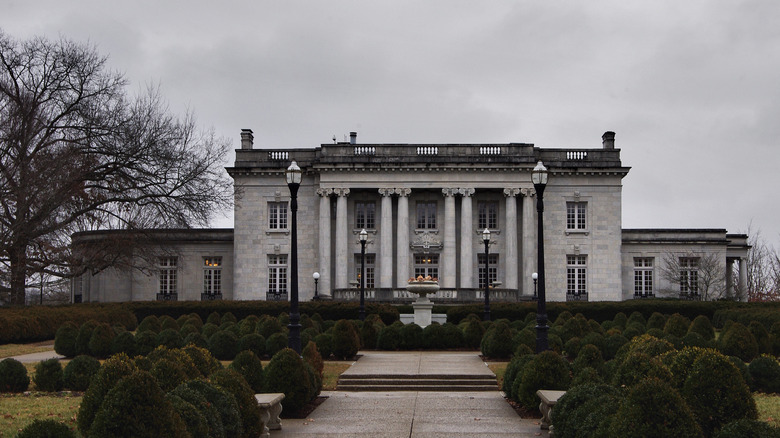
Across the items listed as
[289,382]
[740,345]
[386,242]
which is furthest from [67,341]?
[386,242]

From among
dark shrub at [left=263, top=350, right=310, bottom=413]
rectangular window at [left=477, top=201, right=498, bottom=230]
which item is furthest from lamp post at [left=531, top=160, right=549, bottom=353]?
rectangular window at [left=477, top=201, right=498, bottom=230]

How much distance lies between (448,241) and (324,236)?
26.3ft

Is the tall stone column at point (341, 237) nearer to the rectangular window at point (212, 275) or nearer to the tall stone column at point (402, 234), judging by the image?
the tall stone column at point (402, 234)

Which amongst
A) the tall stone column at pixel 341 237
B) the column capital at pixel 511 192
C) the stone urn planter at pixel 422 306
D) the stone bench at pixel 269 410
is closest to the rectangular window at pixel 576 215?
the column capital at pixel 511 192

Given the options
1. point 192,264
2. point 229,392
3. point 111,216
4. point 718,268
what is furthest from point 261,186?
point 229,392

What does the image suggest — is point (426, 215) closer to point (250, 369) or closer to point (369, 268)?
point (369, 268)

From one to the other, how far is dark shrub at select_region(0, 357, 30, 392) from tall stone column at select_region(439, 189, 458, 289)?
3830 cm

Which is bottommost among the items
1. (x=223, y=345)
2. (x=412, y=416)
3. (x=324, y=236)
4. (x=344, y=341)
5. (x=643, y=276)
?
(x=412, y=416)

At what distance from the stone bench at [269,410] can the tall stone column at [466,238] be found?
41.0 m

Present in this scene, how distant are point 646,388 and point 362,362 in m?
15.3

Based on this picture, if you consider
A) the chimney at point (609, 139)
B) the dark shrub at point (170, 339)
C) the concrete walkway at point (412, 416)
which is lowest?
the concrete walkway at point (412, 416)

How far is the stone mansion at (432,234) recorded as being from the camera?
5550 cm

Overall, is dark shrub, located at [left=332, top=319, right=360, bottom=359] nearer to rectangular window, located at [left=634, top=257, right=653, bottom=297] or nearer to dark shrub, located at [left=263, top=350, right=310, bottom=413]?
dark shrub, located at [left=263, top=350, right=310, bottom=413]

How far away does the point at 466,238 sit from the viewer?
55.5 m
